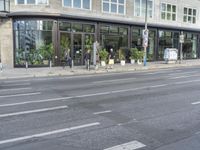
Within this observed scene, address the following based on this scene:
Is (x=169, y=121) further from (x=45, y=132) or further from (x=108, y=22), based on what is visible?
(x=108, y=22)

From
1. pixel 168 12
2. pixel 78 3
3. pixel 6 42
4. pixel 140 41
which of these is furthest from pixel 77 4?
pixel 168 12

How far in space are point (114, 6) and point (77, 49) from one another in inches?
273

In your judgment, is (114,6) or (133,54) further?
(133,54)

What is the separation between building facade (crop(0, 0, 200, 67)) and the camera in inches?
1003

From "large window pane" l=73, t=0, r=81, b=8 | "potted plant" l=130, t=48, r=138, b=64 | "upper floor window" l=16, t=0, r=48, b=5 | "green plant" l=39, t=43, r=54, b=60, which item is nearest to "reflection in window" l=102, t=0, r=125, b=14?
"large window pane" l=73, t=0, r=81, b=8

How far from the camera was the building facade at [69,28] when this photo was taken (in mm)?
25484

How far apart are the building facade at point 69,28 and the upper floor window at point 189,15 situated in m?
5.55

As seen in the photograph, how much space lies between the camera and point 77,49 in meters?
28.0

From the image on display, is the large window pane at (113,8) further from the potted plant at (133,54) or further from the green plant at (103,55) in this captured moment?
the green plant at (103,55)

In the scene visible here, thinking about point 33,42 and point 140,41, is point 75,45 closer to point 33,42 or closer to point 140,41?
point 33,42

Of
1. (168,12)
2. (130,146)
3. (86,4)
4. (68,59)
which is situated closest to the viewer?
(130,146)

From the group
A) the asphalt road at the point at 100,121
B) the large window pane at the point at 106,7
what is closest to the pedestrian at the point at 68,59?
the large window pane at the point at 106,7

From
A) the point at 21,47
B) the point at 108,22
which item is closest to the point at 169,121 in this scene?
the point at 21,47

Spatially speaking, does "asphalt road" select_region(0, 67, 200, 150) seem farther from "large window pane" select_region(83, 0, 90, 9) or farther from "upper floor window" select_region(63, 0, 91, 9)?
"large window pane" select_region(83, 0, 90, 9)
